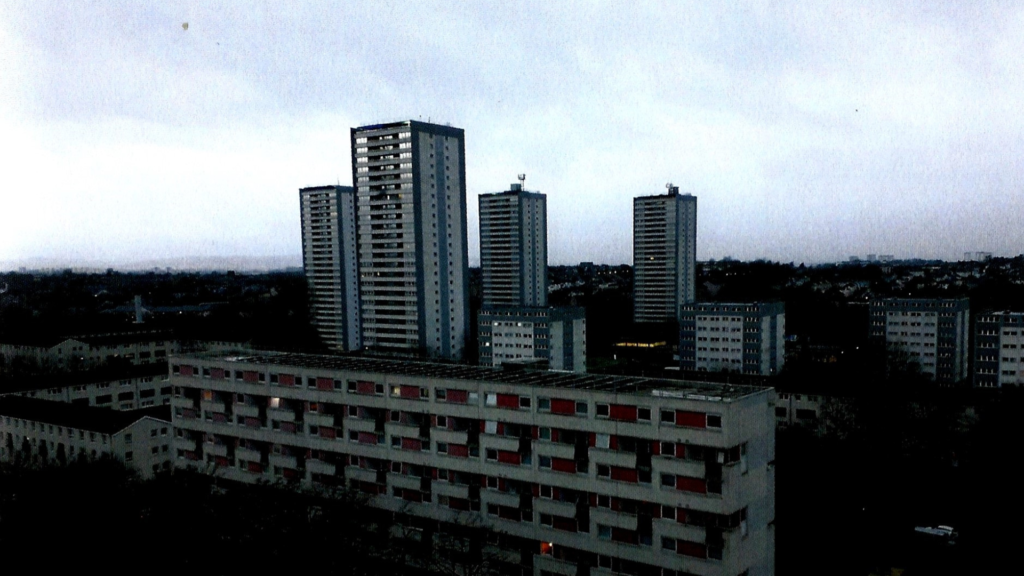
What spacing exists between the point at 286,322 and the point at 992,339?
64909 millimetres

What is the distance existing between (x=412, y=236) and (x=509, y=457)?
40.1m

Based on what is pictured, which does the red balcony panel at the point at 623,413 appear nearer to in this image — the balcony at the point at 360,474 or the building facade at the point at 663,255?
the balcony at the point at 360,474

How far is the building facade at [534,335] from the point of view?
5516 cm

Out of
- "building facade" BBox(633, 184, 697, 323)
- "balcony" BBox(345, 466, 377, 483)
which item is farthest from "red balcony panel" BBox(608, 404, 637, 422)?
"building facade" BBox(633, 184, 697, 323)

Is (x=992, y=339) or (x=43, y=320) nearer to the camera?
(x=992, y=339)

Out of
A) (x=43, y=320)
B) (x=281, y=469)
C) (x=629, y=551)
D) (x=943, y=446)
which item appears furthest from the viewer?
(x=43, y=320)

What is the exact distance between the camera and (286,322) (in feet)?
255

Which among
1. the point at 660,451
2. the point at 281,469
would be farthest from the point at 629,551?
the point at 281,469

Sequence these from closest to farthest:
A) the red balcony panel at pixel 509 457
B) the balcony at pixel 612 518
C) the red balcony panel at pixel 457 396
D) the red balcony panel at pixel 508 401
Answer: the balcony at pixel 612 518
the red balcony panel at pixel 509 457
the red balcony panel at pixel 508 401
the red balcony panel at pixel 457 396

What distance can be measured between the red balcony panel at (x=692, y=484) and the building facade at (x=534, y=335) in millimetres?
36246

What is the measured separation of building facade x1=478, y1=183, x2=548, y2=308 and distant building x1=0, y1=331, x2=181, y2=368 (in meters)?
36.3

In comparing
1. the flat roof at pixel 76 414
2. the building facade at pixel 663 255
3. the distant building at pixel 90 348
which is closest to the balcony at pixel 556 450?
the flat roof at pixel 76 414

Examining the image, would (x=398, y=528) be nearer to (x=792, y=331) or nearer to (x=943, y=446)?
(x=943, y=446)

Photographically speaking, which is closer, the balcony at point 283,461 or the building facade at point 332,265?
the balcony at point 283,461
